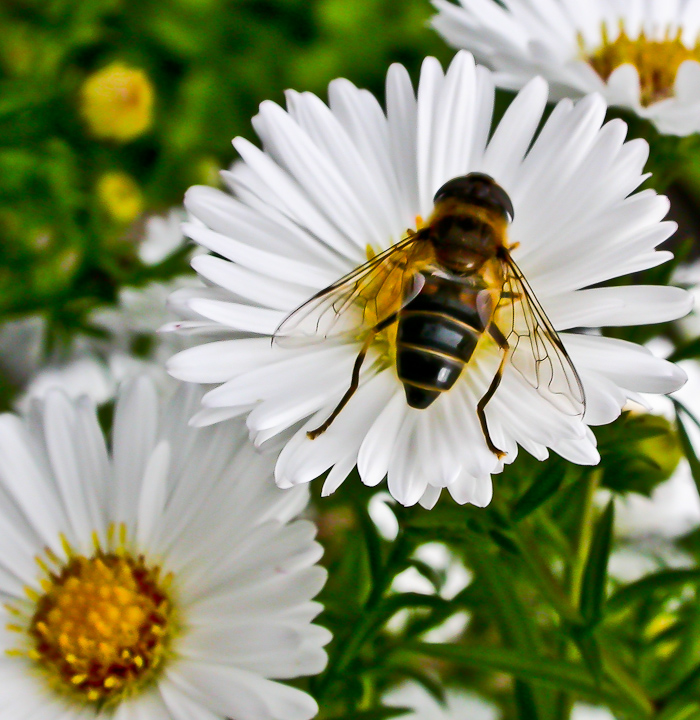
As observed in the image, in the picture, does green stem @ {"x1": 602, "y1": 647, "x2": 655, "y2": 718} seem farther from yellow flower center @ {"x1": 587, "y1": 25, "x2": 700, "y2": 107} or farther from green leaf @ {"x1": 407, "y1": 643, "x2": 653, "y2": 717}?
yellow flower center @ {"x1": 587, "y1": 25, "x2": 700, "y2": 107}

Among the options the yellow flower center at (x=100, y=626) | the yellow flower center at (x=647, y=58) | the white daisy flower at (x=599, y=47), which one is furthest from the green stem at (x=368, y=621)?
the yellow flower center at (x=647, y=58)

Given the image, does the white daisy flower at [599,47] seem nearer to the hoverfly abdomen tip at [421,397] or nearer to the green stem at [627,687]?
the hoverfly abdomen tip at [421,397]

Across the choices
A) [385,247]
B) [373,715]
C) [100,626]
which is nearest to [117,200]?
[385,247]

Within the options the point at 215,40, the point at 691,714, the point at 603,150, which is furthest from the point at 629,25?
the point at 215,40

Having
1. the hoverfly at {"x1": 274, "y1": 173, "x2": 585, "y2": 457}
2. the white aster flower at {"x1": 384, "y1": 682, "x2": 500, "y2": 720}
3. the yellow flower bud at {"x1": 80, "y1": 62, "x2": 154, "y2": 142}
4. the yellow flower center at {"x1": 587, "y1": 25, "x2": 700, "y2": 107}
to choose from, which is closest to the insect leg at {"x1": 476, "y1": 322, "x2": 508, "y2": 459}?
the hoverfly at {"x1": 274, "y1": 173, "x2": 585, "y2": 457}

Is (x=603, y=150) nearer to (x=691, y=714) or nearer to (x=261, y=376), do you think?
(x=261, y=376)
